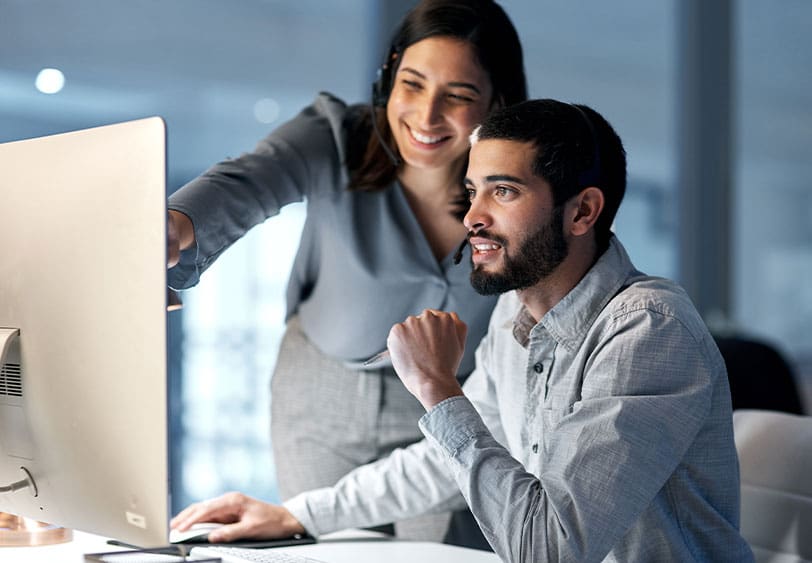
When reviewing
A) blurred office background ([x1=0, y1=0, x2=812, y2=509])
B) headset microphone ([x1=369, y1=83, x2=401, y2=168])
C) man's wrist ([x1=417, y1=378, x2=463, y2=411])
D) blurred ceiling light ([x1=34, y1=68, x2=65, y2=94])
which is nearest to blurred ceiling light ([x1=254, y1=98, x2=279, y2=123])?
blurred office background ([x1=0, y1=0, x2=812, y2=509])

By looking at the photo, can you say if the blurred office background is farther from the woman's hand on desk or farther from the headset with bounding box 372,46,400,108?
the woman's hand on desk

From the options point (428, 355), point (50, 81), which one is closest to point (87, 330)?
point (428, 355)

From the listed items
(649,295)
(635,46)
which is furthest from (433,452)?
(635,46)

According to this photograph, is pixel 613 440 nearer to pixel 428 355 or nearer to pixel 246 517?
pixel 428 355

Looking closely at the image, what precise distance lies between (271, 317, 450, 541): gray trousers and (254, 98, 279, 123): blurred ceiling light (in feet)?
3.68

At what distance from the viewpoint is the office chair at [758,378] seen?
3148 mm

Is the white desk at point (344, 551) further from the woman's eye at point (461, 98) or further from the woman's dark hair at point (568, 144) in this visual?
the woman's eye at point (461, 98)

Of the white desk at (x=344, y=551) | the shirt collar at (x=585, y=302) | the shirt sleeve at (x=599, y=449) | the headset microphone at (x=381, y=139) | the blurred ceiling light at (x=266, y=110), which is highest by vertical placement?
the blurred ceiling light at (x=266, y=110)

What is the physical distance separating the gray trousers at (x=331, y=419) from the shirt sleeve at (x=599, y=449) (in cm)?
66

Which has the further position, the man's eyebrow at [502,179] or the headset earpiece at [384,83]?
the headset earpiece at [384,83]

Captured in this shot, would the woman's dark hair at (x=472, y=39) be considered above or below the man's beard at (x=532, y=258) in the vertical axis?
above

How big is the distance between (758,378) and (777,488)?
170 centimetres

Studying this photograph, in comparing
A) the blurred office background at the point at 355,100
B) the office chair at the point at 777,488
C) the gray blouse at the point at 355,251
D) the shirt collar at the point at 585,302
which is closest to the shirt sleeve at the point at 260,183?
the gray blouse at the point at 355,251

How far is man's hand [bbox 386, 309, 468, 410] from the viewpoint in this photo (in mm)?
1305
